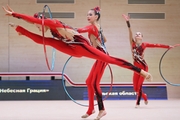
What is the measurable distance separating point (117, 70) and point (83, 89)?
212cm

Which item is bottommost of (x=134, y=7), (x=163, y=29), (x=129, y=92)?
(x=129, y=92)

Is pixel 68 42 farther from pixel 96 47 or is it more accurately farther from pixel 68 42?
pixel 96 47

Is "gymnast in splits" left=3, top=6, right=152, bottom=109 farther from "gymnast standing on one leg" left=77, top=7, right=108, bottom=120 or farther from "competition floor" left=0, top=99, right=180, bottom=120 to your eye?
"competition floor" left=0, top=99, right=180, bottom=120

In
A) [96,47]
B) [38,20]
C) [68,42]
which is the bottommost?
[96,47]

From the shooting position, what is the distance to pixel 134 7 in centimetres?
1290

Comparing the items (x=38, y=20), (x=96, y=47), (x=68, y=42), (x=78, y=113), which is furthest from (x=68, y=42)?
(x=78, y=113)

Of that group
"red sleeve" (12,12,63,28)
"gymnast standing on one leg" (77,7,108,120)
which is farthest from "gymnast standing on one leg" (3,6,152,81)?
"gymnast standing on one leg" (77,7,108,120)

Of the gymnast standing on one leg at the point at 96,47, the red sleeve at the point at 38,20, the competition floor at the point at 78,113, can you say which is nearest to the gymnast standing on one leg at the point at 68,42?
the red sleeve at the point at 38,20

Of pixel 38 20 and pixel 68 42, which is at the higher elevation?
pixel 38 20

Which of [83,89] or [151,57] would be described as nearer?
[83,89]

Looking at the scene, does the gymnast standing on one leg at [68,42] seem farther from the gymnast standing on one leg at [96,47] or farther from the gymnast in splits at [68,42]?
the gymnast standing on one leg at [96,47]

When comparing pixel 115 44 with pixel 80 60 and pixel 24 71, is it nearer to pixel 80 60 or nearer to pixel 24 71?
pixel 80 60

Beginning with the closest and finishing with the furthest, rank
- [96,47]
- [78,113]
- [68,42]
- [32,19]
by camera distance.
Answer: [32,19] < [68,42] < [96,47] < [78,113]

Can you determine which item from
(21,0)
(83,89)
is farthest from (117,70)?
(21,0)
